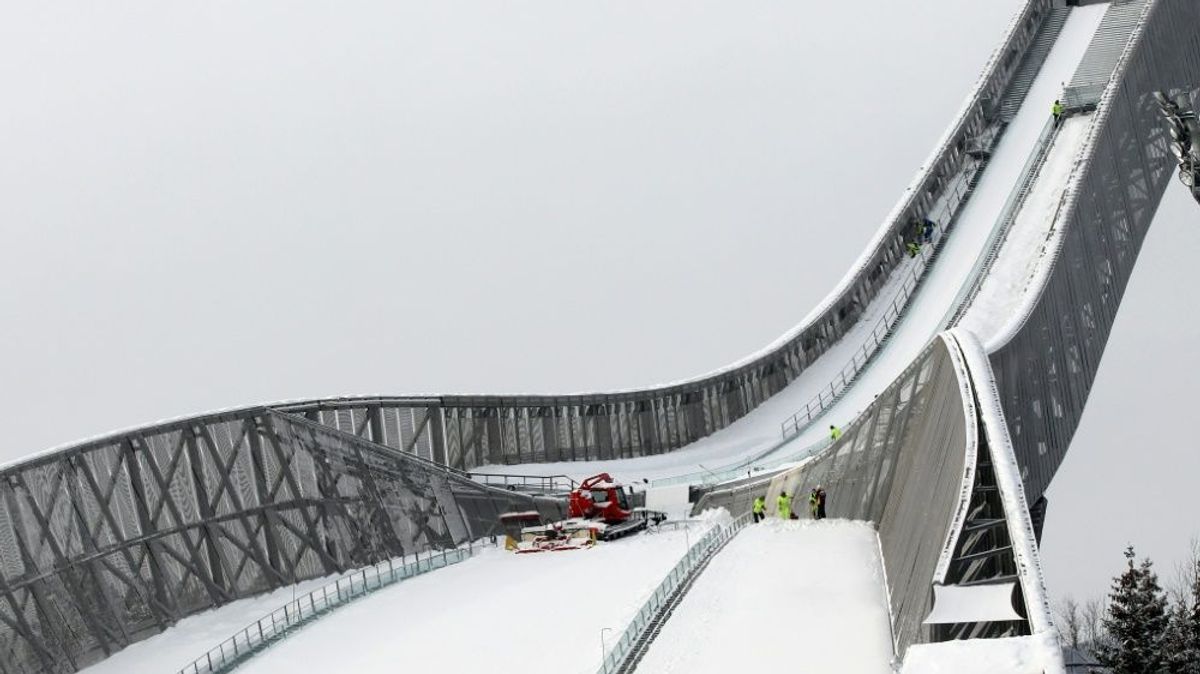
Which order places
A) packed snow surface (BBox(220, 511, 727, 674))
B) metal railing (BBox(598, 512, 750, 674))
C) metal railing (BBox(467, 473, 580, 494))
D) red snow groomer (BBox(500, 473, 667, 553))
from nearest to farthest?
metal railing (BBox(598, 512, 750, 674)) < packed snow surface (BBox(220, 511, 727, 674)) < red snow groomer (BBox(500, 473, 667, 553)) < metal railing (BBox(467, 473, 580, 494))

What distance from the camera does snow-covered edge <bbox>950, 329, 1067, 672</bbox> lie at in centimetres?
1327

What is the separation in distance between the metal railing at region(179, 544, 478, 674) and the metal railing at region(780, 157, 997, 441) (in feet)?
54.5

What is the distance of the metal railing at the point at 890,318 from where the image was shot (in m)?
50.7

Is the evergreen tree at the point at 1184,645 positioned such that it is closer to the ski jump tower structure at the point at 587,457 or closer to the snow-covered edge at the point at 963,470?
the ski jump tower structure at the point at 587,457

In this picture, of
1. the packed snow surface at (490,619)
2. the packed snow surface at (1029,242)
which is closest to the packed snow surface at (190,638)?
the packed snow surface at (490,619)

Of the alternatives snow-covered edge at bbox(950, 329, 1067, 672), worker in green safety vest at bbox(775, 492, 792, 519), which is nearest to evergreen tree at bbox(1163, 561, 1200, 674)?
worker in green safety vest at bbox(775, 492, 792, 519)

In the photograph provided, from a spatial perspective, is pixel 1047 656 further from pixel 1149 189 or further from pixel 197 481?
pixel 1149 189

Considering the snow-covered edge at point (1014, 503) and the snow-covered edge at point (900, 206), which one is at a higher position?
the snow-covered edge at point (900, 206)

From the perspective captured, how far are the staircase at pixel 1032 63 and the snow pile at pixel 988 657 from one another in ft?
167

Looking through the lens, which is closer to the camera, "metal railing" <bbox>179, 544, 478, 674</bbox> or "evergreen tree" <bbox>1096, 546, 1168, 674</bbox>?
"metal railing" <bbox>179, 544, 478, 674</bbox>

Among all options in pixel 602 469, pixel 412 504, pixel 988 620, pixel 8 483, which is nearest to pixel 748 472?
pixel 602 469

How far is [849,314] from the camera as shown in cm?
5575

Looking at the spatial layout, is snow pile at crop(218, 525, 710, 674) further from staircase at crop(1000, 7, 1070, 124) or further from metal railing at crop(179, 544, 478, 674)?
staircase at crop(1000, 7, 1070, 124)

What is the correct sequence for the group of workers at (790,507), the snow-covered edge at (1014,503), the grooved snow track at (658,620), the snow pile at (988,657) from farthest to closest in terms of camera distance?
the group of workers at (790,507)
the grooved snow track at (658,620)
the snow-covered edge at (1014,503)
the snow pile at (988,657)
